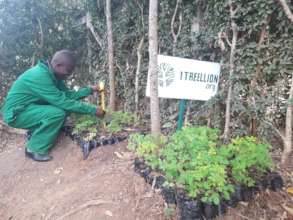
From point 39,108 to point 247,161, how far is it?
273cm

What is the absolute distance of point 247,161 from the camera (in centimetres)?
234

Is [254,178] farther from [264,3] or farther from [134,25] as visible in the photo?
[134,25]

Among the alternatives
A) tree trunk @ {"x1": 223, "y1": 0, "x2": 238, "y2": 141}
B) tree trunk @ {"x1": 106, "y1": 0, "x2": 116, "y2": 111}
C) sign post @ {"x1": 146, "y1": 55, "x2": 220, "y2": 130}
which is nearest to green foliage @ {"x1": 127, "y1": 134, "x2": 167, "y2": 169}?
→ sign post @ {"x1": 146, "y1": 55, "x2": 220, "y2": 130}

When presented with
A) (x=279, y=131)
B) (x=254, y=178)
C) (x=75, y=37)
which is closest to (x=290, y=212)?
(x=254, y=178)

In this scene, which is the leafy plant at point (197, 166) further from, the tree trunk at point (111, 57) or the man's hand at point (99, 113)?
the tree trunk at point (111, 57)

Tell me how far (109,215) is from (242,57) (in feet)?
7.39

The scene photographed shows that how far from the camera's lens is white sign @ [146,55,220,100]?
10.1 feet

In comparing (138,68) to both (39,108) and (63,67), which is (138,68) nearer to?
(63,67)

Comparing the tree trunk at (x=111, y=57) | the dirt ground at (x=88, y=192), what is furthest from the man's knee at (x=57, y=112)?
the tree trunk at (x=111, y=57)

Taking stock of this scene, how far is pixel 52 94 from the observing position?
3625 mm

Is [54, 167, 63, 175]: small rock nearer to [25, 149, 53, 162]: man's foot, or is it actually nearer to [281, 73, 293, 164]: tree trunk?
[25, 149, 53, 162]: man's foot

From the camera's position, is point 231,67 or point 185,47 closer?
point 231,67

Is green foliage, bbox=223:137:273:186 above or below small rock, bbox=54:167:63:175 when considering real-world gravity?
above

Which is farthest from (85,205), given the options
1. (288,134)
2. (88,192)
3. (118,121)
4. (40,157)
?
(288,134)
